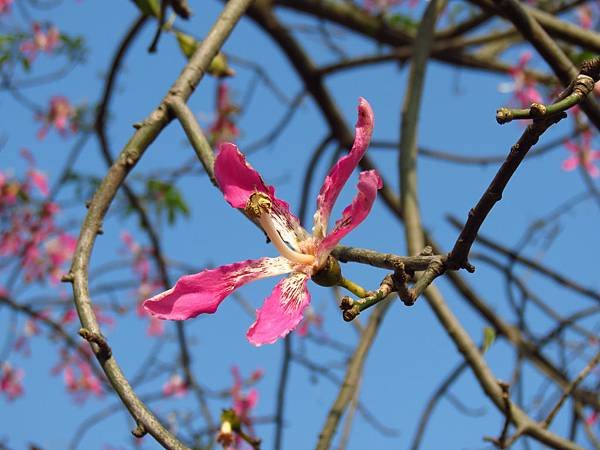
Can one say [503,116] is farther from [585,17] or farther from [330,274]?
[585,17]

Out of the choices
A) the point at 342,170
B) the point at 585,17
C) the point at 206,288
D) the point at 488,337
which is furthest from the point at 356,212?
the point at 585,17

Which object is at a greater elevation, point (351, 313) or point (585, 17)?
point (585, 17)

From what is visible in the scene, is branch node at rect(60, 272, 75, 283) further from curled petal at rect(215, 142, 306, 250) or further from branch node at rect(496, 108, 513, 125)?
branch node at rect(496, 108, 513, 125)

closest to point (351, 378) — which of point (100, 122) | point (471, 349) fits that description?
point (471, 349)

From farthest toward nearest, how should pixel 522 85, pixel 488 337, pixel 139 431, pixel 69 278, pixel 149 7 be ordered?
1. pixel 522 85
2. pixel 149 7
3. pixel 488 337
4. pixel 69 278
5. pixel 139 431

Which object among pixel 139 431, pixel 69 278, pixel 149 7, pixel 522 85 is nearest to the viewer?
pixel 139 431

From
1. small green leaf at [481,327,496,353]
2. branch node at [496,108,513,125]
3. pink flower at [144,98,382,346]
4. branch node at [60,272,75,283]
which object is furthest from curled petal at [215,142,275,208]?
small green leaf at [481,327,496,353]
